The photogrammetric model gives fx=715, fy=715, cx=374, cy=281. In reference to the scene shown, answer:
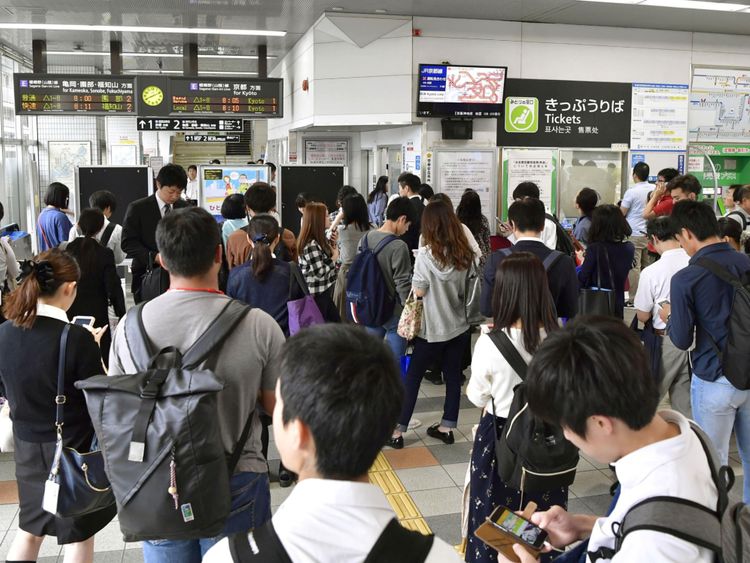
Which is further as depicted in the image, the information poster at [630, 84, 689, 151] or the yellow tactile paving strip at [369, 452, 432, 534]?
the information poster at [630, 84, 689, 151]

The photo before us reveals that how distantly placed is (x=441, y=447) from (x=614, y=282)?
1705mm

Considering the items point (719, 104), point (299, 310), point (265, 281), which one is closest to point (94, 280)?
point (265, 281)

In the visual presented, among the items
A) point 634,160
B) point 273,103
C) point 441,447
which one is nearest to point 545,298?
point 441,447

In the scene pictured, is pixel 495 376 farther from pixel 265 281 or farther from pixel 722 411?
pixel 265 281

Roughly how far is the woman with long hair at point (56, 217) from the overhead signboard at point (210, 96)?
8.00 ft

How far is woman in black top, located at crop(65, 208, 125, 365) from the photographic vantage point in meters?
→ 4.56

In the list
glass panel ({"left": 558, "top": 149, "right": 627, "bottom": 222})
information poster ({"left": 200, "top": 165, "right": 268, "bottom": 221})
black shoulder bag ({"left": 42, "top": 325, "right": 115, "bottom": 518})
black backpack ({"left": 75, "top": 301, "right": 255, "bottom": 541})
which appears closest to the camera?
black backpack ({"left": 75, "top": 301, "right": 255, "bottom": 541})

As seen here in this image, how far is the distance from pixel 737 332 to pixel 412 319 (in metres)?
1.95

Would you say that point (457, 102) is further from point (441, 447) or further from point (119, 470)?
point (119, 470)

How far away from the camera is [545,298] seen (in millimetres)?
2832

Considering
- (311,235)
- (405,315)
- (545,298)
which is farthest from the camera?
(311,235)

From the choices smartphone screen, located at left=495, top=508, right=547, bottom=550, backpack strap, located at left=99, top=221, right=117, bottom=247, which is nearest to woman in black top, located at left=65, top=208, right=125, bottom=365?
backpack strap, located at left=99, top=221, right=117, bottom=247

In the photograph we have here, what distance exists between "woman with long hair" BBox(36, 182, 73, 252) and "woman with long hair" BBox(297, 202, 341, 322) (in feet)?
8.53

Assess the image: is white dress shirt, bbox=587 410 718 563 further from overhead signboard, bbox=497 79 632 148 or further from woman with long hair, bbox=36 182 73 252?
overhead signboard, bbox=497 79 632 148
